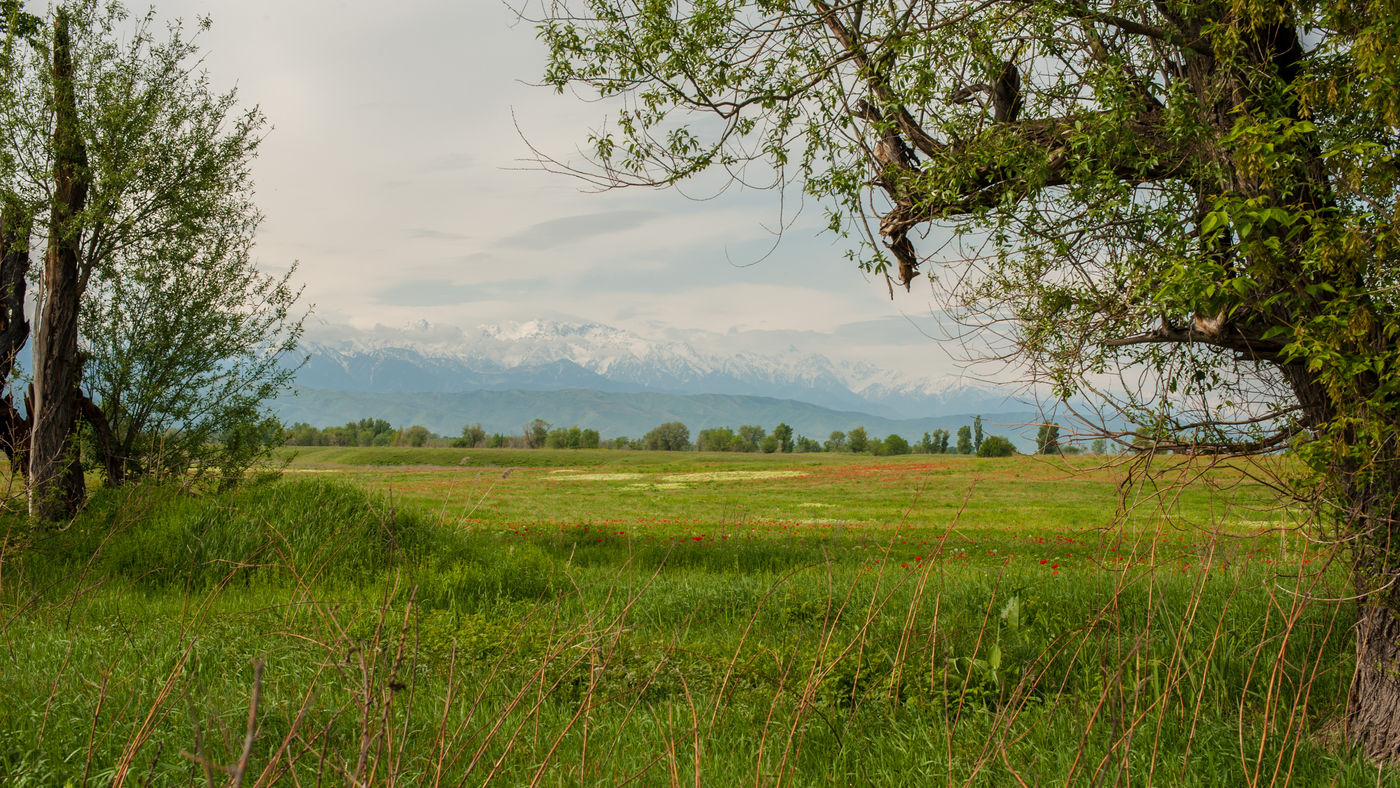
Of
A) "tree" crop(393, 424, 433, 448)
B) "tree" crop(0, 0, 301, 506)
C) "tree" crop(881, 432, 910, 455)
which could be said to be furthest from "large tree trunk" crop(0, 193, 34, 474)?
"tree" crop(393, 424, 433, 448)

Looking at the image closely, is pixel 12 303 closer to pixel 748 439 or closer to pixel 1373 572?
pixel 1373 572

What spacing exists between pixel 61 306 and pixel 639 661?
36.3 feet

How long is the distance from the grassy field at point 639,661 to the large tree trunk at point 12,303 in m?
2.04

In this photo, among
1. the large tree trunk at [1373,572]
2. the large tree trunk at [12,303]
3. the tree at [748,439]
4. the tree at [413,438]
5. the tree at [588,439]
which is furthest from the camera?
the tree at [748,439]

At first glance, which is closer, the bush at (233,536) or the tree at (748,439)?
the bush at (233,536)

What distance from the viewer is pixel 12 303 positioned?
11.8 meters

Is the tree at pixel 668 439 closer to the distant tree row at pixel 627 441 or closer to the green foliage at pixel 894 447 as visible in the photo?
the distant tree row at pixel 627 441

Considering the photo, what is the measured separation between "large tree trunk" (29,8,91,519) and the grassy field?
43.8 inches


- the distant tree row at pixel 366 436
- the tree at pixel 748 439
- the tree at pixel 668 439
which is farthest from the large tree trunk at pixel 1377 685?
the tree at pixel 668 439

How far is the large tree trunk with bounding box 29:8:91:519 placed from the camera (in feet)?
37.4

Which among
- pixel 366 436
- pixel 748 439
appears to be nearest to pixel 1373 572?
pixel 748 439

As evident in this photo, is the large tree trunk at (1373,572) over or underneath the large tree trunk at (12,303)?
underneath

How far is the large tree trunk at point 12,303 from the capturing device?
11.4 m

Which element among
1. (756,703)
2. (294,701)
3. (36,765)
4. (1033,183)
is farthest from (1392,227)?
(36,765)
